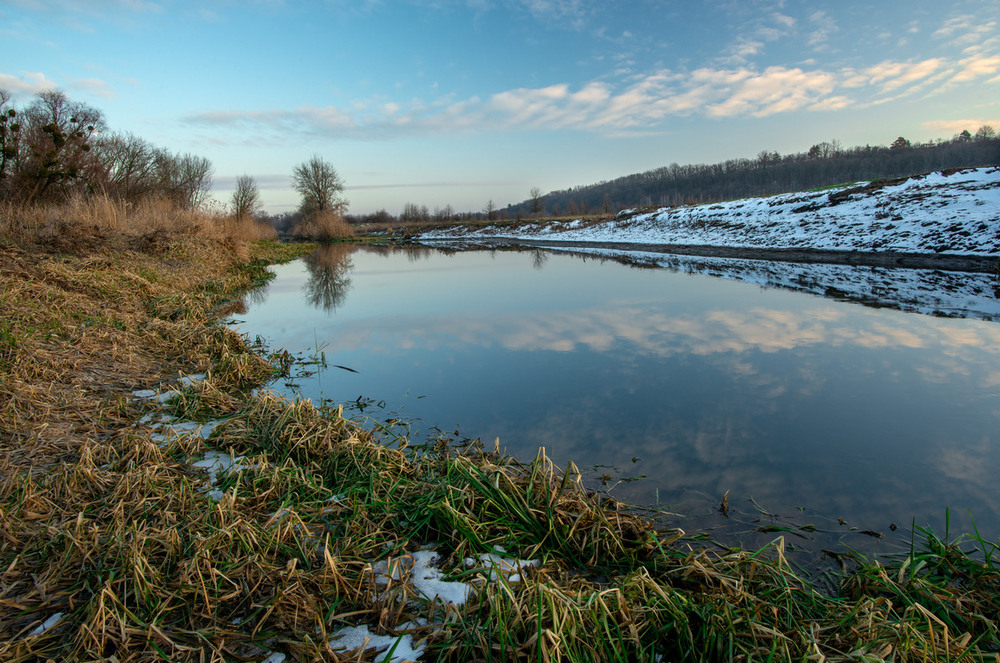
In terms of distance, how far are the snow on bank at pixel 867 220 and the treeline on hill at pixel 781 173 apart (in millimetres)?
19655

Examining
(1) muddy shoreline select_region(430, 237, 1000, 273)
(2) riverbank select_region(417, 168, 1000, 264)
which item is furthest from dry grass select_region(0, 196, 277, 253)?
(2) riverbank select_region(417, 168, 1000, 264)

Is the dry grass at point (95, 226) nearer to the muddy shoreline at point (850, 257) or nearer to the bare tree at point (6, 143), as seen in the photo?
the bare tree at point (6, 143)

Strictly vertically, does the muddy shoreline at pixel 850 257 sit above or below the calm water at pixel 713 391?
above

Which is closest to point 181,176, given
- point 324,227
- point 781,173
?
point 324,227

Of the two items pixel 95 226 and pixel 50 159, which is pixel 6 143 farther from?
pixel 95 226

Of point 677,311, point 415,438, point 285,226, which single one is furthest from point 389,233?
point 415,438

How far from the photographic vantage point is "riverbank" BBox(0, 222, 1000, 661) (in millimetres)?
1712

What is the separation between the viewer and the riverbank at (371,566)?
1.71m

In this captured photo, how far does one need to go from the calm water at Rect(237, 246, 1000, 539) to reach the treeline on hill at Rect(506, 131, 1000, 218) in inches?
1492

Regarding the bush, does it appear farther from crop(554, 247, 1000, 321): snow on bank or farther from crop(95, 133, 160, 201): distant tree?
crop(554, 247, 1000, 321): snow on bank

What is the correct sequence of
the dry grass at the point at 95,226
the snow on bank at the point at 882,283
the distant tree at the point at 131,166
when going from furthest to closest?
the distant tree at the point at 131,166
the dry grass at the point at 95,226
the snow on bank at the point at 882,283

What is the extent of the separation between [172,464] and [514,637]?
2.72 metres

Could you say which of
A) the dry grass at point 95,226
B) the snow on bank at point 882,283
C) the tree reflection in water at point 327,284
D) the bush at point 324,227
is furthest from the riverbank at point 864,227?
the bush at point 324,227

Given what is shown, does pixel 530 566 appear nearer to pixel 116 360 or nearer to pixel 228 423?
pixel 228 423
